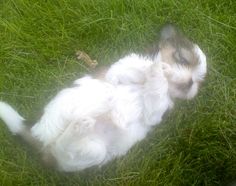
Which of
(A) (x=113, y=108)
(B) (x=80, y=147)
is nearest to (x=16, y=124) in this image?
(B) (x=80, y=147)

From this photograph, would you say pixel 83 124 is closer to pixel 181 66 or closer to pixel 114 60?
pixel 181 66

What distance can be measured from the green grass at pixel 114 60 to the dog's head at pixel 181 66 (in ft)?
1.48

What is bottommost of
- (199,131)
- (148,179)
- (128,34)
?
(148,179)

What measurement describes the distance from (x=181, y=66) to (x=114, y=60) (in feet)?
2.37

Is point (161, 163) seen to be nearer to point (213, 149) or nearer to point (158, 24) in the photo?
point (213, 149)

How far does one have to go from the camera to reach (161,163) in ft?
12.0

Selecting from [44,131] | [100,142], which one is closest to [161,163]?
[100,142]

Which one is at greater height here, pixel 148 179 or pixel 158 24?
pixel 158 24

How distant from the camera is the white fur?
10.2 feet

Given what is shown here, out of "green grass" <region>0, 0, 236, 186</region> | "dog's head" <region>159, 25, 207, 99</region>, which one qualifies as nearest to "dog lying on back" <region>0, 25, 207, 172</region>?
"dog's head" <region>159, 25, 207, 99</region>

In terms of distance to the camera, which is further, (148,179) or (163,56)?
(148,179)

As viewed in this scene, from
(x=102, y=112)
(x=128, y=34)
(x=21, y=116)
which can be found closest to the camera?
(x=102, y=112)

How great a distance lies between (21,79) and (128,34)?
0.83 meters

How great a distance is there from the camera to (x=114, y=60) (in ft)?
12.5
